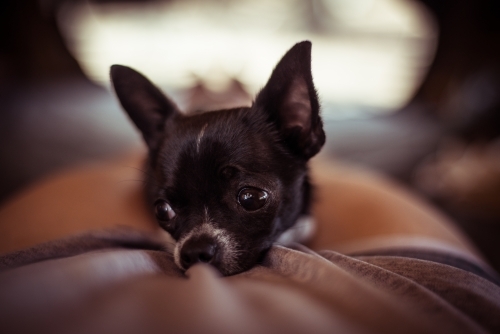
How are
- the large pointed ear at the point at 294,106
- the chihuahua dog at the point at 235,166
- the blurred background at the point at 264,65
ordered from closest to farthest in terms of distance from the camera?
1. the chihuahua dog at the point at 235,166
2. the large pointed ear at the point at 294,106
3. the blurred background at the point at 264,65

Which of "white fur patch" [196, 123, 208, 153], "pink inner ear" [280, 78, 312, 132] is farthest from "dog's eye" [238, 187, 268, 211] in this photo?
"pink inner ear" [280, 78, 312, 132]

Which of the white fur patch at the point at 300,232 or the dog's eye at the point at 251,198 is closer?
the dog's eye at the point at 251,198

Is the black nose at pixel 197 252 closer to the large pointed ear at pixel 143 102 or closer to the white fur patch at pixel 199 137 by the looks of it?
the white fur patch at pixel 199 137

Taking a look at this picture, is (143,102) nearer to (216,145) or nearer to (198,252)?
(216,145)

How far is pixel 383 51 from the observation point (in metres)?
4.11

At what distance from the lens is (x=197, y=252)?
3.41 ft

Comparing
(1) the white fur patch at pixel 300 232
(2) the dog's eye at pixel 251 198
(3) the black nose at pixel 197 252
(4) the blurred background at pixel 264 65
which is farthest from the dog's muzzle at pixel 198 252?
(4) the blurred background at pixel 264 65

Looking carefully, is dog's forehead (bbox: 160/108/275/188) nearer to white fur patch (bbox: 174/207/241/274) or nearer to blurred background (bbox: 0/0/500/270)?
white fur patch (bbox: 174/207/241/274)

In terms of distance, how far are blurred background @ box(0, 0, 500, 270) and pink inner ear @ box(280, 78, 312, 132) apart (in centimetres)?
217

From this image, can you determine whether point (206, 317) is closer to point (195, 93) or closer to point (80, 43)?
point (195, 93)

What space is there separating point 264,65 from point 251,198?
10.6 feet

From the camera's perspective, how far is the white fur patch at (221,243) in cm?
104

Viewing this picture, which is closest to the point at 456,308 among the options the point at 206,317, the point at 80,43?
A: the point at 206,317

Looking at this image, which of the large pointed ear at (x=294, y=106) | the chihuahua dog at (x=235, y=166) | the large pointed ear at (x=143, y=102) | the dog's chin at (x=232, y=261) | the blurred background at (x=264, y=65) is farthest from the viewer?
the blurred background at (x=264, y=65)
